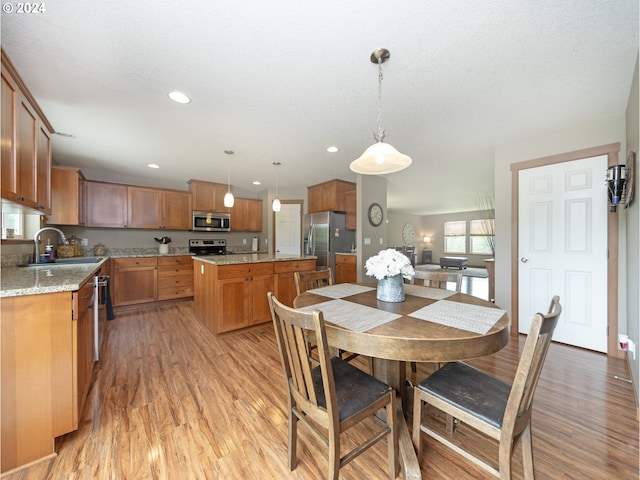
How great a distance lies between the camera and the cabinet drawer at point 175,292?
428 cm

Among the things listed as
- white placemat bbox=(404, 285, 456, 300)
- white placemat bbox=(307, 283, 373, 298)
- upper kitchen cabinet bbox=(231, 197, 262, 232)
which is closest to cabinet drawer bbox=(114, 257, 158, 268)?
upper kitchen cabinet bbox=(231, 197, 262, 232)

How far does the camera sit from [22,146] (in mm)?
1722

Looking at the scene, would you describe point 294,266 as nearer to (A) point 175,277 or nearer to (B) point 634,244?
(A) point 175,277

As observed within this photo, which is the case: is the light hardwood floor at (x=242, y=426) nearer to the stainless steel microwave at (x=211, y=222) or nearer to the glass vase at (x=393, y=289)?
the glass vase at (x=393, y=289)

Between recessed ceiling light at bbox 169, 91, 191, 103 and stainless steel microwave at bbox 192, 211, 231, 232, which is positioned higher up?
recessed ceiling light at bbox 169, 91, 191, 103

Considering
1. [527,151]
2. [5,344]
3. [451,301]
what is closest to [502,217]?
[527,151]

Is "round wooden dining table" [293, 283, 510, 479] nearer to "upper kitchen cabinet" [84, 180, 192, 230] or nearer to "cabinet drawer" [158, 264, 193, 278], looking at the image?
"cabinet drawer" [158, 264, 193, 278]

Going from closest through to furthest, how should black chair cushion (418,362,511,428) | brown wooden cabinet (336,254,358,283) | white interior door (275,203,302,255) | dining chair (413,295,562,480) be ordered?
1. dining chair (413,295,562,480)
2. black chair cushion (418,362,511,428)
3. brown wooden cabinet (336,254,358,283)
4. white interior door (275,203,302,255)

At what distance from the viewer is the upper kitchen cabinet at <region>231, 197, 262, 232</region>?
17.8ft

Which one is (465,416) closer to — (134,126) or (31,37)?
(31,37)

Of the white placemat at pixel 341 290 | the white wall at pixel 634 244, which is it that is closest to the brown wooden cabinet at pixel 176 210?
the white placemat at pixel 341 290

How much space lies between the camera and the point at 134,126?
8.59 feet

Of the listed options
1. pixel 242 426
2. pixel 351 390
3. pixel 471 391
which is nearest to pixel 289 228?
pixel 242 426

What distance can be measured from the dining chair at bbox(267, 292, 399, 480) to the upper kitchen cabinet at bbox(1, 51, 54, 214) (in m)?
1.92
